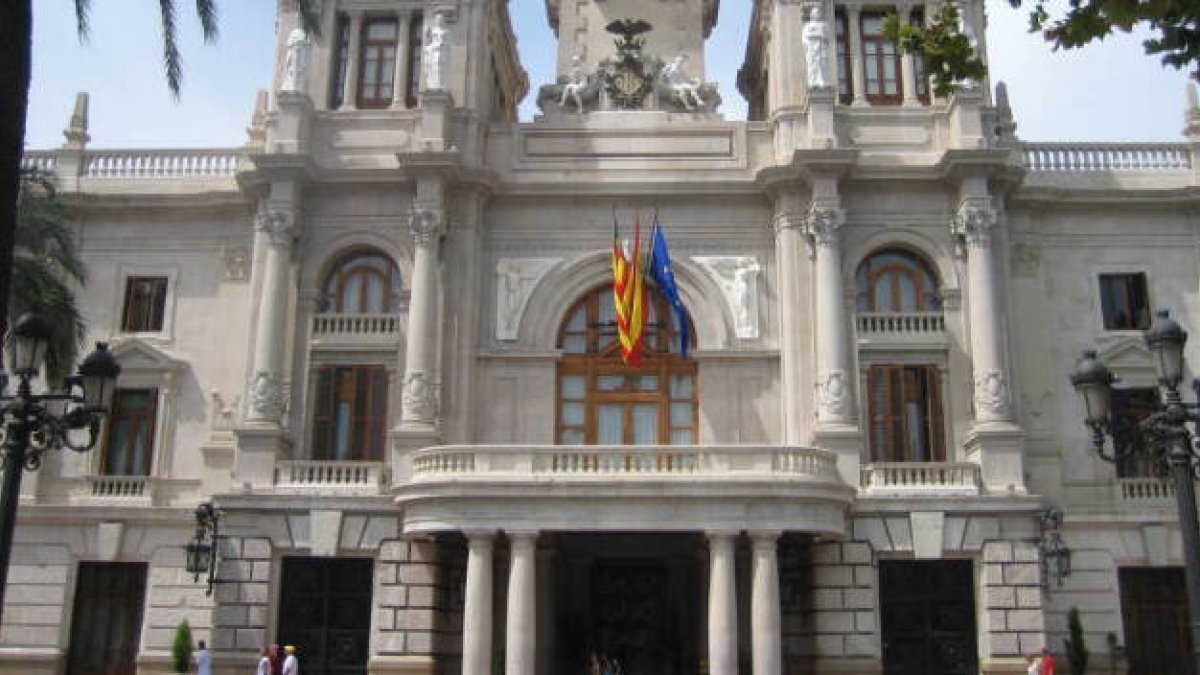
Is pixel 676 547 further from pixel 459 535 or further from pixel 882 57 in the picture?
pixel 882 57

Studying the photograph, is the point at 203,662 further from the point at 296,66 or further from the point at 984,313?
the point at 984,313

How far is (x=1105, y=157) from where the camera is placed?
32938 mm

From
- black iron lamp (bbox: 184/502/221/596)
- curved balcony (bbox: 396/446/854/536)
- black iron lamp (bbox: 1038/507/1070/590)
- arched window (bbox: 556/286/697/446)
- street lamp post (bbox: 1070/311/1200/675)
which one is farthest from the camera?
arched window (bbox: 556/286/697/446)

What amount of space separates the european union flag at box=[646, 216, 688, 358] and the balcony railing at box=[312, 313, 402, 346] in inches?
248

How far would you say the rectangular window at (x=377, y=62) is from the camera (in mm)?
33219

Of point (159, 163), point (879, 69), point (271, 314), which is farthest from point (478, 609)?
point (879, 69)

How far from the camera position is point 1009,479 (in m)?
28.1

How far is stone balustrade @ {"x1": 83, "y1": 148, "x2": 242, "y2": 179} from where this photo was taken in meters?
33.5

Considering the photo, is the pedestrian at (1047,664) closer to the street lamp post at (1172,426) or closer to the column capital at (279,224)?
the street lamp post at (1172,426)

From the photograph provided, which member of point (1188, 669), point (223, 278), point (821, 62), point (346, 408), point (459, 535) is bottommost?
point (1188, 669)

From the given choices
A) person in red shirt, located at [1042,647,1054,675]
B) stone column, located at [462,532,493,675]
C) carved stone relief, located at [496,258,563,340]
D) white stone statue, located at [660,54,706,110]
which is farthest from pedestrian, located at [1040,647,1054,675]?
white stone statue, located at [660,54,706,110]

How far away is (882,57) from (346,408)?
16.4m

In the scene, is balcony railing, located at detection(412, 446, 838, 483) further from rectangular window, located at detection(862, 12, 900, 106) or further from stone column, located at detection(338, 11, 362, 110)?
stone column, located at detection(338, 11, 362, 110)

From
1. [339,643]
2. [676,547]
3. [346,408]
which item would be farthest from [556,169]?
[339,643]
